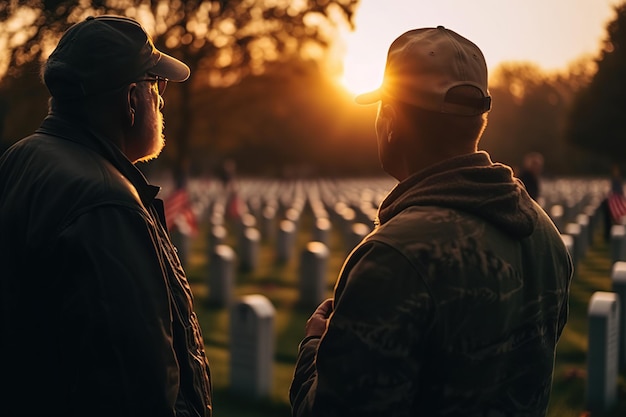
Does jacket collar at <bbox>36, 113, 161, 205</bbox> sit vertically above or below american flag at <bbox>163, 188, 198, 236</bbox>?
above

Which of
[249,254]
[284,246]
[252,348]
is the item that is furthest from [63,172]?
[284,246]

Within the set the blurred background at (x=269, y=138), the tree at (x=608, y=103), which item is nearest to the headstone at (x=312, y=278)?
the blurred background at (x=269, y=138)

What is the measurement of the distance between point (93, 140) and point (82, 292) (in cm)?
51

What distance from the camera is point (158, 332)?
2.37m

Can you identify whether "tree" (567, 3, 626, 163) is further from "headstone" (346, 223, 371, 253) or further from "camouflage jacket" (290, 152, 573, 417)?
"camouflage jacket" (290, 152, 573, 417)

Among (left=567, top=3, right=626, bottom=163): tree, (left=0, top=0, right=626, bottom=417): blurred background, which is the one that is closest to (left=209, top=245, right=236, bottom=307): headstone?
(left=0, top=0, right=626, bottom=417): blurred background

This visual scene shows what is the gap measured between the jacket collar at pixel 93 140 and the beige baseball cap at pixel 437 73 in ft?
2.65

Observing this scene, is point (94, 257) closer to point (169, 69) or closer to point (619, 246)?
point (169, 69)

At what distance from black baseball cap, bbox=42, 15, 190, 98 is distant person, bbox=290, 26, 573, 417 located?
738mm

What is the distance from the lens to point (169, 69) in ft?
9.16

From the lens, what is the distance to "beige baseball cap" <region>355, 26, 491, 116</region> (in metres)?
2.29

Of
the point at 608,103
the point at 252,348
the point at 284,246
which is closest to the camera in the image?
the point at 252,348

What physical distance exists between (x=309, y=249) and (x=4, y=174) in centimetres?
926

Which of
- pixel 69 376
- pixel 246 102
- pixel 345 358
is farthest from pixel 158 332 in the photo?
pixel 246 102
